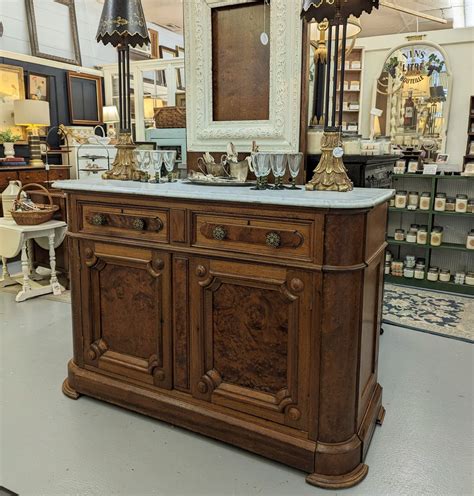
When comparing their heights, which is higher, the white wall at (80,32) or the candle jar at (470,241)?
the white wall at (80,32)

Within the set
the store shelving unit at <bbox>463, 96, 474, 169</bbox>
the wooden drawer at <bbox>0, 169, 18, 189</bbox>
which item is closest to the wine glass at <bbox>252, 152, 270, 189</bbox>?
the wooden drawer at <bbox>0, 169, 18, 189</bbox>

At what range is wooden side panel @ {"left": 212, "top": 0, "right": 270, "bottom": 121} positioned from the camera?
226 centimetres

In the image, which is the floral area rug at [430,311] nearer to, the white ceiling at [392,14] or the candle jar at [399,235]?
the candle jar at [399,235]

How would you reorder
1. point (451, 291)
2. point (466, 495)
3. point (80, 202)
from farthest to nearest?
point (451, 291)
point (80, 202)
point (466, 495)

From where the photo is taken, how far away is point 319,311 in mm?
1684

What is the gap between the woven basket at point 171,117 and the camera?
2938 mm

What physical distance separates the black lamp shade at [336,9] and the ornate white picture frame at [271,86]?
0.76 feet

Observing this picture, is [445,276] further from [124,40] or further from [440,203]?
[124,40]

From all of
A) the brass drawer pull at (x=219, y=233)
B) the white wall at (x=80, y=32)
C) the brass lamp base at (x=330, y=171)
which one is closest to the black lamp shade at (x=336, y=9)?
the brass lamp base at (x=330, y=171)

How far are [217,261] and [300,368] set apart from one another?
52cm

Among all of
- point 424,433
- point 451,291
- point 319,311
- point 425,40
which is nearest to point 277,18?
point 319,311

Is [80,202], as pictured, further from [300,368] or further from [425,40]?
[425,40]

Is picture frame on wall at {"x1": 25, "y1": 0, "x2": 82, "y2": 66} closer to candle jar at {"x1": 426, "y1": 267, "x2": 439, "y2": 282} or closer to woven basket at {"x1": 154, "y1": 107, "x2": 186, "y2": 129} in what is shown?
woven basket at {"x1": 154, "y1": 107, "x2": 186, "y2": 129}

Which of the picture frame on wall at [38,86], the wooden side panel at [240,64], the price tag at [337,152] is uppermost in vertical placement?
the picture frame on wall at [38,86]
